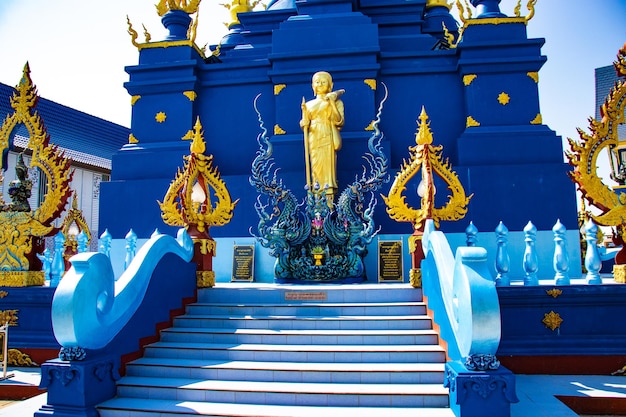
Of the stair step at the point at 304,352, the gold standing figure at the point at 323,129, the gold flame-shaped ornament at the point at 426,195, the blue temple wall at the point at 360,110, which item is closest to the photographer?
the stair step at the point at 304,352

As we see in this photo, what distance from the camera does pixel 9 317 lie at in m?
7.60

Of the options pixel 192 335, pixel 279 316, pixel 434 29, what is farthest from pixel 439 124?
pixel 192 335

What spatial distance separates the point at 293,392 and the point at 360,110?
7.16m

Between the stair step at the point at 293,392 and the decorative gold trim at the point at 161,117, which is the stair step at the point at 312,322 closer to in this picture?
the stair step at the point at 293,392

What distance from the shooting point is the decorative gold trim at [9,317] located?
757 centimetres

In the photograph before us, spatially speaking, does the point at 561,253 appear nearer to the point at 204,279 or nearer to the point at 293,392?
the point at 293,392

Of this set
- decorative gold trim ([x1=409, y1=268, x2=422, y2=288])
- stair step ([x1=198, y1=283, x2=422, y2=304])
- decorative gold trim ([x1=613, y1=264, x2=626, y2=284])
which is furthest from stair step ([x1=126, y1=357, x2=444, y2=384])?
decorative gold trim ([x1=613, y1=264, x2=626, y2=284])

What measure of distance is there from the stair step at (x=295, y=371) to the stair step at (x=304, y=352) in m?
0.08

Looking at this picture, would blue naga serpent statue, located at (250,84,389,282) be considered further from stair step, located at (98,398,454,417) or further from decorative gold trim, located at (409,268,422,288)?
stair step, located at (98,398,454,417)

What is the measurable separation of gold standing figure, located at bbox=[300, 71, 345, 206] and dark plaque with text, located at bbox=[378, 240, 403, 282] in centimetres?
148

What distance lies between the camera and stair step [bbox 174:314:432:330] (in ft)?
20.1

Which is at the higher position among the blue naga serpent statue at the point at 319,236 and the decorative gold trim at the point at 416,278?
the blue naga serpent statue at the point at 319,236

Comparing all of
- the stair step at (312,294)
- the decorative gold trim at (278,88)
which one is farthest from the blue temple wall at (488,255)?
the decorative gold trim at (278,88)

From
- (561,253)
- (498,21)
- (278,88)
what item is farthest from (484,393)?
(498,21)
